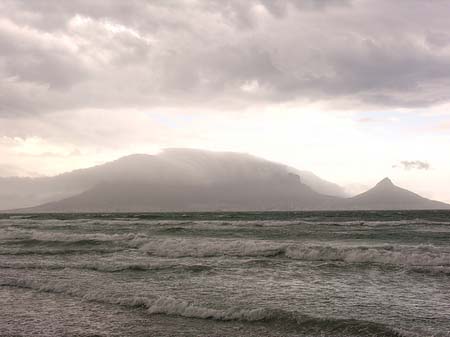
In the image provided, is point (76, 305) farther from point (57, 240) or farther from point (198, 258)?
point (57, 240)

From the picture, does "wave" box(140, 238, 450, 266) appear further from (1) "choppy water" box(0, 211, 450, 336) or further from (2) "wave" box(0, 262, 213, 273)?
(2) "wave" box(0, 262, 213, 273)

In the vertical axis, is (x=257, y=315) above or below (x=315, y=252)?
above

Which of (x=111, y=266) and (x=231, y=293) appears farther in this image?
(x=111, y=266)

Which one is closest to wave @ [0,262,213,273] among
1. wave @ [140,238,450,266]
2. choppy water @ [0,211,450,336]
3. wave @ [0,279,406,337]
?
choppy water @ [0,211,450,336]

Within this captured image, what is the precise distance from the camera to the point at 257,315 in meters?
11.6

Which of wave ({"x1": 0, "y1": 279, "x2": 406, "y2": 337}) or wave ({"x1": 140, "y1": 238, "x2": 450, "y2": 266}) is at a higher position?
wave ({"x1": 0, "y1": 279, "x2": 406, "y2": 337})

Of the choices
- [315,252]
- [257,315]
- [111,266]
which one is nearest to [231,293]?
[257,315]

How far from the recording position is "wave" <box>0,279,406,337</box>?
34.2 ft

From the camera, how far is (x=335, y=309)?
40.1 feet

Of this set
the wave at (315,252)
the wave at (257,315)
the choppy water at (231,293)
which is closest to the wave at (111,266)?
the choppy water at (231,293)

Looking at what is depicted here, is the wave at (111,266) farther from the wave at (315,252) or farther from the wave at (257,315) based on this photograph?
the wave at (257,315)

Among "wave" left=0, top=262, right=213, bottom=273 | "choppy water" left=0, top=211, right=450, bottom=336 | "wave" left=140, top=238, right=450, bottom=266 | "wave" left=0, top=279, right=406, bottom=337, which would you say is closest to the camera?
"wave" left=0, top=279, right=406, bottom=337

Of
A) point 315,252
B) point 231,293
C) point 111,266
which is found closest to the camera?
point 231,293

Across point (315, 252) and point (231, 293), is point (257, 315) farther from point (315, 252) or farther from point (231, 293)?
point (315, 252)
